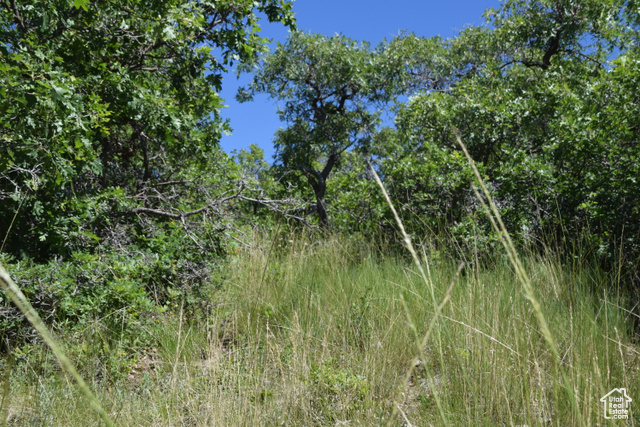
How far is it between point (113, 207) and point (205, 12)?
2561 millimetres

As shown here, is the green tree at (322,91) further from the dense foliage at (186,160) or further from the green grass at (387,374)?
the green grass at (387,374)

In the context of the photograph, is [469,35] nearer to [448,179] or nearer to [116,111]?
[448,179]

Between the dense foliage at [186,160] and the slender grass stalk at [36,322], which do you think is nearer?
the slender grass stalk at [36,322]

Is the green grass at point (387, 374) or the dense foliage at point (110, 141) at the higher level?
the dense foliage at point (110, 141)

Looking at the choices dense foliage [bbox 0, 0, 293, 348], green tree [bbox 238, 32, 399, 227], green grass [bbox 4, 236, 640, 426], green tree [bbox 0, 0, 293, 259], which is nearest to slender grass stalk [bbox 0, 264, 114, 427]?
green grass [bbox 4, 236, 640, 426]

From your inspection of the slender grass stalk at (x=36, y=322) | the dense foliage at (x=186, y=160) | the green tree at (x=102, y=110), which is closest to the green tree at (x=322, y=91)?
the dense foliage at (x=186, y=160)

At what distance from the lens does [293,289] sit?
476 centimetres

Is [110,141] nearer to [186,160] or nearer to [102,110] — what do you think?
[186,160]

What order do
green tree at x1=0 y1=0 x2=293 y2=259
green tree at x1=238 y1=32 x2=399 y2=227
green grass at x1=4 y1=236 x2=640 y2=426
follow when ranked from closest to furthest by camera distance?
green grass at x1=4 y1=236 x2=640 y2=426 → green tree at x1=0 y1=0 x2=293 y2=259 → green tree at x1=238 y1=32 x2=399 y2=227

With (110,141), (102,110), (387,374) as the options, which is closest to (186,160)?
(110,141)

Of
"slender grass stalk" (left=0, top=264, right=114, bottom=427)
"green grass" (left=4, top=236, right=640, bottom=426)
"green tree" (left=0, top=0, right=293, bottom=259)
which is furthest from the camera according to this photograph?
"green tree" (left=0, top=0, right=293, bottom=259)

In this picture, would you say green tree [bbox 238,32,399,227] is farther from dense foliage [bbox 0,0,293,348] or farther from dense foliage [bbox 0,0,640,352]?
dense foliage [bbox 0,0,293,348]

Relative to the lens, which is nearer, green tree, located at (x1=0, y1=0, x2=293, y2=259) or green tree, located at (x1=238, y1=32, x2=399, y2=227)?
green tree, located at (x1=0, y1=0, x2=293, y2=259)

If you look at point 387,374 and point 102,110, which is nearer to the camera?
point 387,374
